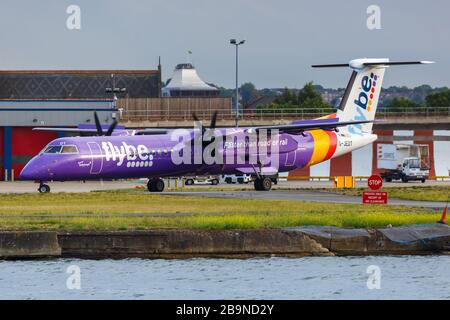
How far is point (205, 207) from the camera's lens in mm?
48062

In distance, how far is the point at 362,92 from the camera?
71.2m

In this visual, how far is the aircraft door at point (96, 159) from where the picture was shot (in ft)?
193

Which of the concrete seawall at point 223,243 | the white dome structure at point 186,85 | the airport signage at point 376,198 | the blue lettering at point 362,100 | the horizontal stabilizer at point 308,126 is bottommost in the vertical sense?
the concrete seawall at point 223,243

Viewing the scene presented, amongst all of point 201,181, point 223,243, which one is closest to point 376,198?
point 223,243

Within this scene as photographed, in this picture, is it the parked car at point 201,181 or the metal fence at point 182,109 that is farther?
the metal fence at point 182,109

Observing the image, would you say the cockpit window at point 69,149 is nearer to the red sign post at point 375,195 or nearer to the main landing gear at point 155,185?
A: the main landing gear at point 155,185

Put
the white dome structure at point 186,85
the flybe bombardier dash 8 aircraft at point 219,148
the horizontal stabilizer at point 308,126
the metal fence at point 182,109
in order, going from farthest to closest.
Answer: the white dome structure at point 186,85
the metal fence at point 182,109
the horizontal stabilizer at point 308,126
the flybe bombardier dash 8 aircraft at point 219,148

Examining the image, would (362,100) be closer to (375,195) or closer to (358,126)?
(358,126)

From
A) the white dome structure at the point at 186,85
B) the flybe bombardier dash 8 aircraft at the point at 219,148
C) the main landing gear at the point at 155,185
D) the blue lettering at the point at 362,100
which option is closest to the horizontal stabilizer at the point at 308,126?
the flybe bombardier dash 8 aircraft at the point at 219,148

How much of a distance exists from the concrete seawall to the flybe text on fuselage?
22.3 m

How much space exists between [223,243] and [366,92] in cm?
3564

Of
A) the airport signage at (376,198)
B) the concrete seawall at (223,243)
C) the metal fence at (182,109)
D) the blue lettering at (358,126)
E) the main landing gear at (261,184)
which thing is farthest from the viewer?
the metal fence at (182,109)

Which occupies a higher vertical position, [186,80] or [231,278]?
[186,80]
